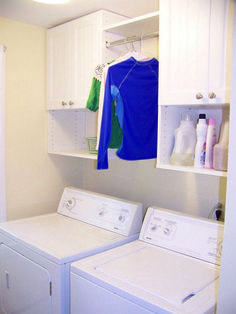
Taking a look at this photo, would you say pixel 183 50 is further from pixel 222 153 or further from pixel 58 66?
pixel 58 66

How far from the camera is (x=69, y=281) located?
6.14ft

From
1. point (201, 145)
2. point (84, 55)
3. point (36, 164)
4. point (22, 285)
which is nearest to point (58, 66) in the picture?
point (84, 55)

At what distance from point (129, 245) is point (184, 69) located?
1.17 m

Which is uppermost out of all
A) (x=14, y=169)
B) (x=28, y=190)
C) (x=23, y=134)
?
(x=23, y=134)

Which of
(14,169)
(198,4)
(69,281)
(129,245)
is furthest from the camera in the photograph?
(14,169)

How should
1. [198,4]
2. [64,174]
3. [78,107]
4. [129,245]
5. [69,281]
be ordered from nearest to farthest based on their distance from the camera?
[198,4]
[69,281]
[129,245]
[78,107]
[64,174]

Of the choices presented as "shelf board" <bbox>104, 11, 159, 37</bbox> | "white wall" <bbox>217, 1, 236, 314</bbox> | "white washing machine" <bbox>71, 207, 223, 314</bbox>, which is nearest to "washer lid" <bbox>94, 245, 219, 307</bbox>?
"white washing machine" <bbox>71, 207, 223, 314</bbox>

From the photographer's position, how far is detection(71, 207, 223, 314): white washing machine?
146cm

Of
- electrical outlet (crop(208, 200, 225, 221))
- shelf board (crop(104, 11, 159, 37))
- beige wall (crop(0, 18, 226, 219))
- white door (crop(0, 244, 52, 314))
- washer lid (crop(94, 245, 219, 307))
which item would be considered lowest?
white door (crop(0, 244, 52, 314))

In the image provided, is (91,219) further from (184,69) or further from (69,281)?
(184,69)

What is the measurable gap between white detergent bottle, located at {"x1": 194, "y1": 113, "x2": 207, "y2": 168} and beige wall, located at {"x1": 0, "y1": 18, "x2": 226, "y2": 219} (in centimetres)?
53

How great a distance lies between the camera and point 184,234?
1981 millimetres

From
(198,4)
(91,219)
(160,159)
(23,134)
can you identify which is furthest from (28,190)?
(198,4)

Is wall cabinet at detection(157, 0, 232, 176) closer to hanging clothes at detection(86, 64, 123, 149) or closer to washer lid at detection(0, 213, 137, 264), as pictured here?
hanging clothes at detection(86, 64, 123, 149)
